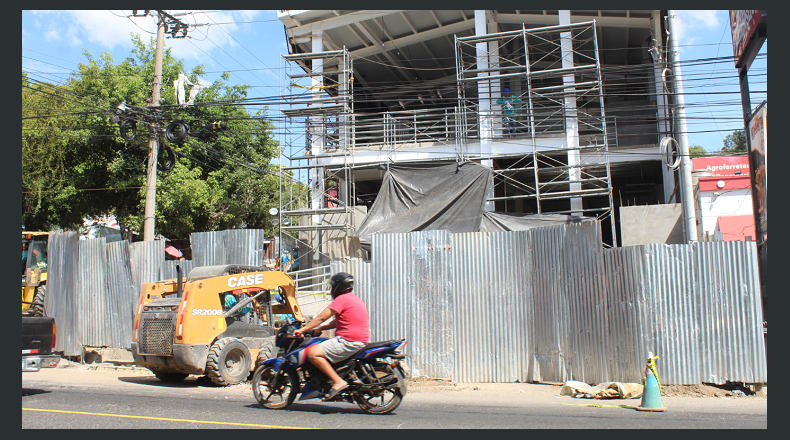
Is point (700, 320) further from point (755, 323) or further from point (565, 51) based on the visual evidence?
point (565, 51)

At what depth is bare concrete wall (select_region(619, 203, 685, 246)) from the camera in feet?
48.2

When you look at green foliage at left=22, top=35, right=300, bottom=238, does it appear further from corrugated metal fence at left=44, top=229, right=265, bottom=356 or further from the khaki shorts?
the khaki shorts

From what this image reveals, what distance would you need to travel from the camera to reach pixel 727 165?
65.5 feet

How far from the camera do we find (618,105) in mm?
22969

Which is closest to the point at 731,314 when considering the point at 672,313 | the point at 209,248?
the point at 672,313

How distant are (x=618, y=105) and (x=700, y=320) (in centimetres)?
1706

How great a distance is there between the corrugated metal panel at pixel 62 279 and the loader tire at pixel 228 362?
6078 millimetres

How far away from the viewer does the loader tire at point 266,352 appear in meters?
9.36

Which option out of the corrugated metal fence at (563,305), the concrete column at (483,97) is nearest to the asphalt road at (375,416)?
the corrugated metal fence at (563,305)

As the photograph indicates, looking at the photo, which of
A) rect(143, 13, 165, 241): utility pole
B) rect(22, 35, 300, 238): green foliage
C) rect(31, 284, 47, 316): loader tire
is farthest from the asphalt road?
rect(22, 35, 300, 238): green foliage

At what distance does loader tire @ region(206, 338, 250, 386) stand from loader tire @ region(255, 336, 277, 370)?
0.21 m

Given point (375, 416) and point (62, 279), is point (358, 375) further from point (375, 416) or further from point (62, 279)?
point (62, 279)

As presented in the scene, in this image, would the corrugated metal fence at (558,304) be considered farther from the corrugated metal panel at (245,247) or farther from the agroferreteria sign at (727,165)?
the agroferreteria sign at (727,165)

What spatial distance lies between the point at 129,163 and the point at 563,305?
2182 cm
